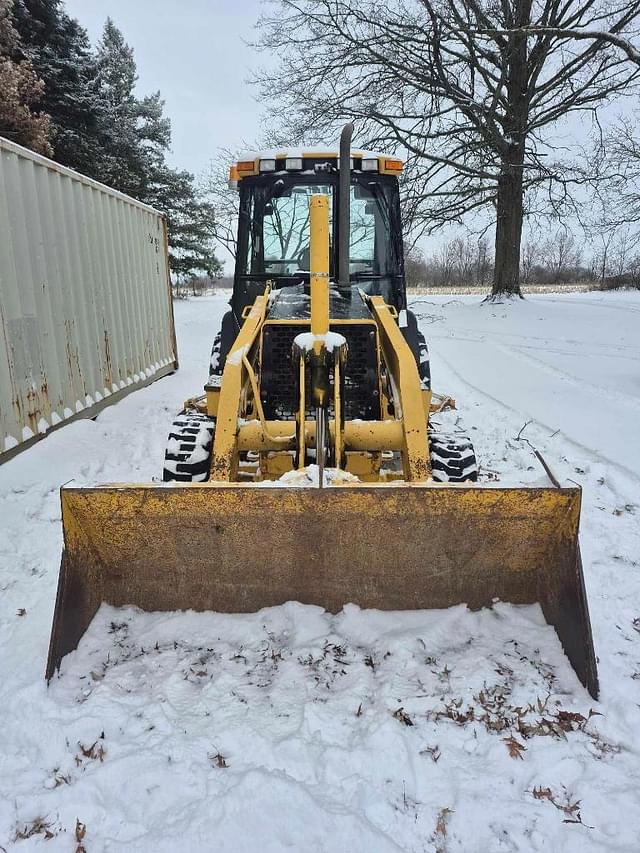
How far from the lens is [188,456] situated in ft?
10.7

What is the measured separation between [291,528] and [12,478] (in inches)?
121

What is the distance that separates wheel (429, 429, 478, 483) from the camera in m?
3.25

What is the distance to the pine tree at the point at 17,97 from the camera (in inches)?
489

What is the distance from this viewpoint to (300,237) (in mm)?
4715

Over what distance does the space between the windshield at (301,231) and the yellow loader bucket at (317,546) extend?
255cm

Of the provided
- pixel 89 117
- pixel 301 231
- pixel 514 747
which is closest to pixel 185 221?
pixel 89 117

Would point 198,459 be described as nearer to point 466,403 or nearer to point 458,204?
point 466,403

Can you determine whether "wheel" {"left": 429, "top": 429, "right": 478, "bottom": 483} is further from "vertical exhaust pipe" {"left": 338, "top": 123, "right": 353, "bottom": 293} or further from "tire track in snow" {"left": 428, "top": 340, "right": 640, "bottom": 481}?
"tire track in snow" {"left": 428, "top": 340, "right": 640, "bottom": 481}

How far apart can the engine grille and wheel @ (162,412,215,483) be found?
0.63 m

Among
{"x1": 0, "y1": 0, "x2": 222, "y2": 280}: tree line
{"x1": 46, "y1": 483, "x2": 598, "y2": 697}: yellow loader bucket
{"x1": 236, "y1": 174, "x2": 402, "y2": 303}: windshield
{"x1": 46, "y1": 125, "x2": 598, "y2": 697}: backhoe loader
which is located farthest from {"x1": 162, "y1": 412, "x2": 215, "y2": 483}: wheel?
{"x1": 0, "y1": 0, "x2": 222, "y2": 280}: tree line

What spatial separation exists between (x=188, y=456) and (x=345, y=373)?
3.96ft

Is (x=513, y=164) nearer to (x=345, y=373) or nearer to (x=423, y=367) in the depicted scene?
(x=423, y=367)

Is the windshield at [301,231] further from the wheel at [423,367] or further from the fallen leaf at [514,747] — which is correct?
the fallen leaf at [514,747]

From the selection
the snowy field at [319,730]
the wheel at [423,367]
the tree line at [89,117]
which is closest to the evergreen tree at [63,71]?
the tree line at [89,117]
